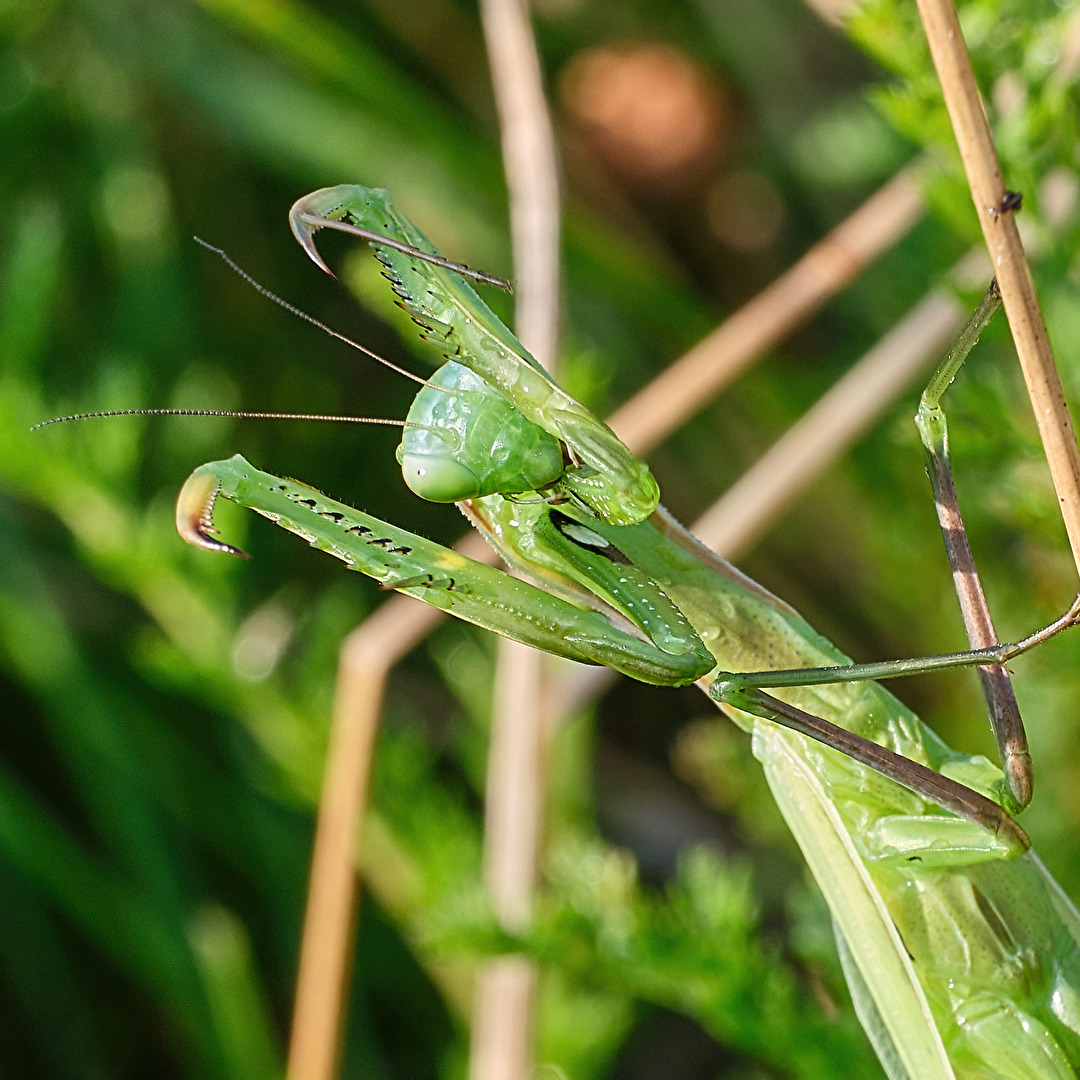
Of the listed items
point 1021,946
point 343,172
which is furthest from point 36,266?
point 1021,946

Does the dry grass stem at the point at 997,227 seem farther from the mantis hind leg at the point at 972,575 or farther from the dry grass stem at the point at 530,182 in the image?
the dry grass stem at the point at 530,182

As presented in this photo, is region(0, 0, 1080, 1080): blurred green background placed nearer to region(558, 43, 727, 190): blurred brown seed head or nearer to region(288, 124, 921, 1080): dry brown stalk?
region(558, 43, 727, 190): blurred brown seed head

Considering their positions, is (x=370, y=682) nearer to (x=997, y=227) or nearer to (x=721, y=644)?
(x=721, y=644)

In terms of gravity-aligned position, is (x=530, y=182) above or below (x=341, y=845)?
above

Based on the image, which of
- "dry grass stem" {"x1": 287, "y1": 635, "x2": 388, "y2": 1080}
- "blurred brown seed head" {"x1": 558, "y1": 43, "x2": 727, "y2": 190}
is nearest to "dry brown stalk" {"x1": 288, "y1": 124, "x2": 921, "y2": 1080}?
"dry grass stem" {"x1": 287, "y1": 635, "x2": 388, "y2": 1080}

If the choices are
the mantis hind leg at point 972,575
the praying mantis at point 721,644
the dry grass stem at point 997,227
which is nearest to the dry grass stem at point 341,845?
the praying mantis at point 721,644

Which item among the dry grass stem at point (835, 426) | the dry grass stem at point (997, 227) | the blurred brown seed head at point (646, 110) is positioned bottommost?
the dry grass stem at point (997, 227)

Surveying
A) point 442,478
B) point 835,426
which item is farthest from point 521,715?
point 442,478
